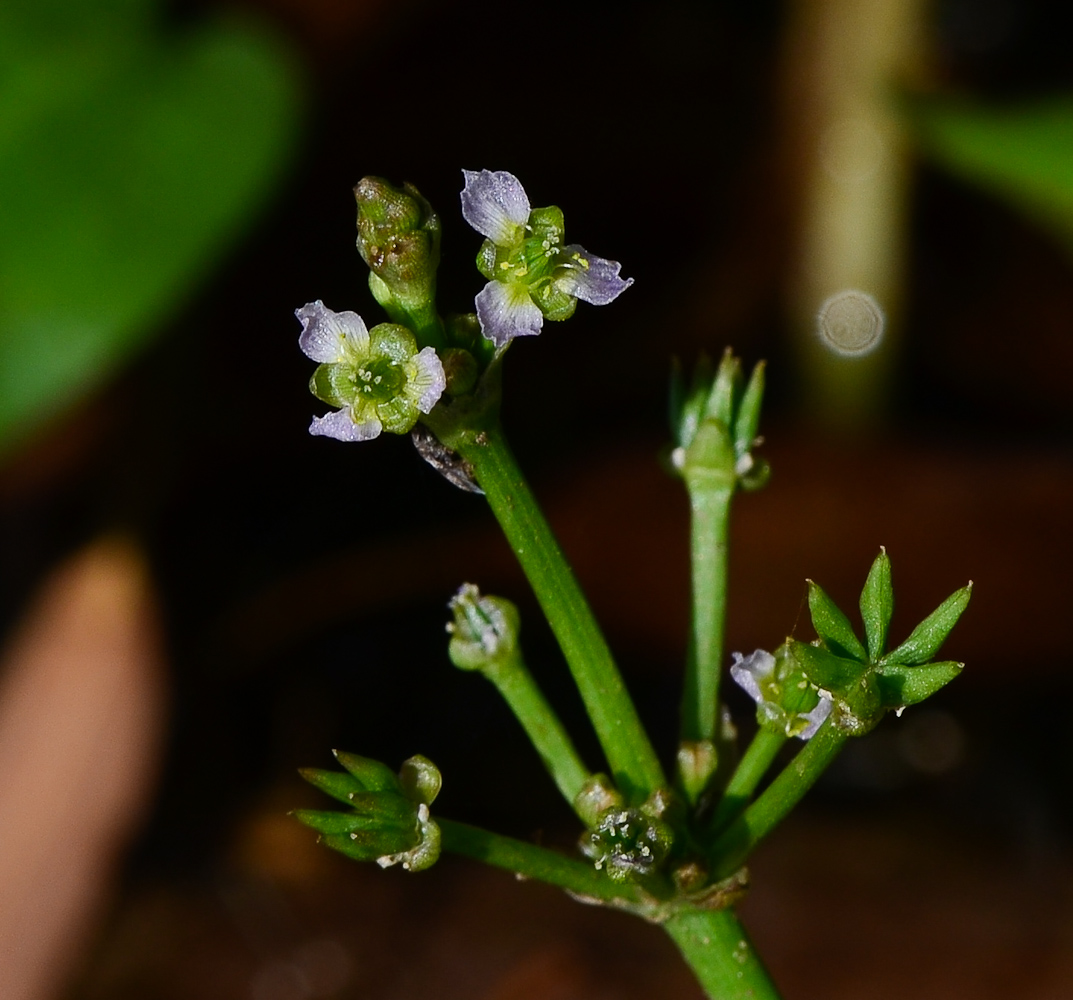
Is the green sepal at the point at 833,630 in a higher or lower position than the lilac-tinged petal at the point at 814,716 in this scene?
higher

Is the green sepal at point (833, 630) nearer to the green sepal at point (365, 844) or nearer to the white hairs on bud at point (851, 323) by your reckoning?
the green sepal at point (365, 844)

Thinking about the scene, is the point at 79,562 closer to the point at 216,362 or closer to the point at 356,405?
the point at 216,362

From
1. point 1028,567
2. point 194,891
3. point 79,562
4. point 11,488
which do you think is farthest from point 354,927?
point 1028,567

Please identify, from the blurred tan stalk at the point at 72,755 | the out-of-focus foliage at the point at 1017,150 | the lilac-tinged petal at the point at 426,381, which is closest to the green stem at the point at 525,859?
the lilac-tinged petal at the point at 426,381

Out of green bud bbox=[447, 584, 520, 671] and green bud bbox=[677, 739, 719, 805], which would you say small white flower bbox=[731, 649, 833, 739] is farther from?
green bud bbox=[447, 584, 520, 671]

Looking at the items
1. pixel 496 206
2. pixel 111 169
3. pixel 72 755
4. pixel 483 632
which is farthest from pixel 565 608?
pixel 111 169
